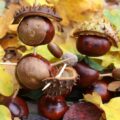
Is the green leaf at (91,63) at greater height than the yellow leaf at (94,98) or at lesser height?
greater

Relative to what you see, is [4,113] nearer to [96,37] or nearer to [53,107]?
[53,107]

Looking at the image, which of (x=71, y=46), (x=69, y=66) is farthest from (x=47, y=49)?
(x=69, y=66)

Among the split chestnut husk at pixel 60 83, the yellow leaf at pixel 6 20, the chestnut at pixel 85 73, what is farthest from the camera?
the yellow leaf at pixel 6 20

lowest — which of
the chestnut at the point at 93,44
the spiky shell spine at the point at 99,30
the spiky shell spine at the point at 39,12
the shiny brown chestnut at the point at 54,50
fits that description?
the shiny brown chestnut at the point at 54,50

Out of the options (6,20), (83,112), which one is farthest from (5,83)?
(6,20)

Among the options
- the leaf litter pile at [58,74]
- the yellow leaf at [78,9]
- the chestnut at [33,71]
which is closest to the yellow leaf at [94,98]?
the leaf litter pile at [58,74]

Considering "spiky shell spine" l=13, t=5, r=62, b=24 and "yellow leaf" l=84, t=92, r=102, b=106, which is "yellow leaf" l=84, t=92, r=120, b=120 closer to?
"yellow leaf" l=84, t=92, r=102, b=106

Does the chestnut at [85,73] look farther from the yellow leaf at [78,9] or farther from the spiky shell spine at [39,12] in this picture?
the yellow leaf at [78,9]

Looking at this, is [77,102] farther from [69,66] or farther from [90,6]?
[90,6]
